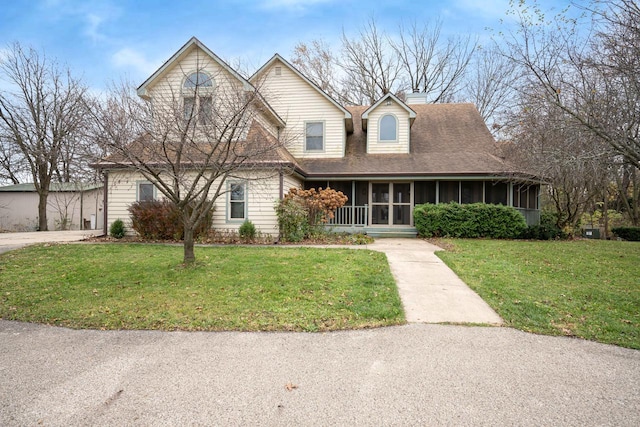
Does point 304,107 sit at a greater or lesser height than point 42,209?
greater

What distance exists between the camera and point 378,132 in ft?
52.9

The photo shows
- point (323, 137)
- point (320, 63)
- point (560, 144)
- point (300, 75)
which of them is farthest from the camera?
point (320, 63)

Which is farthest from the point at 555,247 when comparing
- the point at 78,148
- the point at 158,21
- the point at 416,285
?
the point at 158,21

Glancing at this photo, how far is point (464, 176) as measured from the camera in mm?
14203

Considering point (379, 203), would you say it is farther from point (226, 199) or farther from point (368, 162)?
point (226, 199)

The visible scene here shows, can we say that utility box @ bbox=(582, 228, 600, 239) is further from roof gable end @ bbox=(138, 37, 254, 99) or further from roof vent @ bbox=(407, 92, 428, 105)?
roof gable end @ bbox=(138, 37, 254, 99)

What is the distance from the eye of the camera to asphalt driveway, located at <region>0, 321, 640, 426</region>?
254 cm

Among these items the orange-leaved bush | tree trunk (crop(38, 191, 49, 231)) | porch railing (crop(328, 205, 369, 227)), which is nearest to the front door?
porch railing (crop(328, 205, 369, 227))

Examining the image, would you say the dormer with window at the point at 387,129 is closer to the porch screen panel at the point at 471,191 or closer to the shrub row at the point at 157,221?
the porch screen panel at the point at 471,191

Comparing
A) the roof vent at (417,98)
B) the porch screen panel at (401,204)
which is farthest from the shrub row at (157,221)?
the roof vent at (417,98)

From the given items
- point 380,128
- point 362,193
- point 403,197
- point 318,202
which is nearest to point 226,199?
point 318,202

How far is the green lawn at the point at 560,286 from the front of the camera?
4.34 meters

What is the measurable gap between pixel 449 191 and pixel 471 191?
0.92 metres

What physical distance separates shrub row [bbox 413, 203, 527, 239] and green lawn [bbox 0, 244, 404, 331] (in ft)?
Result: 18.2
